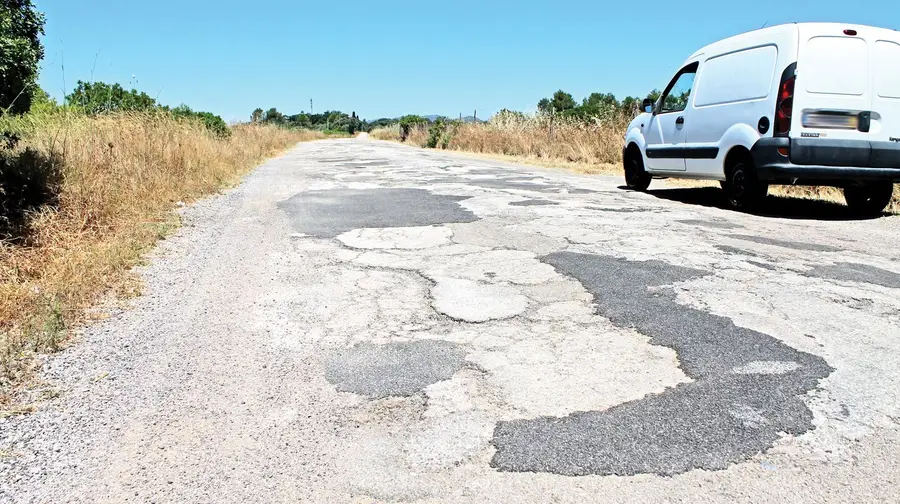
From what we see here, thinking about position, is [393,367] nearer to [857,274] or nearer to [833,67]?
[857,274]

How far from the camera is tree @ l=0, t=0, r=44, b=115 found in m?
4.57

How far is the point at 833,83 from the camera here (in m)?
6.91

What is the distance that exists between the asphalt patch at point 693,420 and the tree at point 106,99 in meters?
11.3

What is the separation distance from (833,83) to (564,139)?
12.5 meters

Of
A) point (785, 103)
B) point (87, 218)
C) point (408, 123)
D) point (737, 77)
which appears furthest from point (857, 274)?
point (408, 123)

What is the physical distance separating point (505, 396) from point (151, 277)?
129 inches

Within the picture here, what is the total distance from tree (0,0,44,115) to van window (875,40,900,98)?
8.02 meters

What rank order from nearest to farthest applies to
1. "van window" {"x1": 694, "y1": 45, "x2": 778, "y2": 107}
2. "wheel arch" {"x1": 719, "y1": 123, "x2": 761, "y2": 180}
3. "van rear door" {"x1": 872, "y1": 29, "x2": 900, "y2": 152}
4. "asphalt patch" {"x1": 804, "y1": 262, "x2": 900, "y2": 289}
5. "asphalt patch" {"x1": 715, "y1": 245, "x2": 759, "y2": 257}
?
"asphalt patch" {"x1": 804, "y1": 262, "x2": 900, "y2": 289}
"asphalt patch" {"x1": 715, "y1": 245, "x2": 759, "y2": 257}
"van rear door" {"x1": 872, "y1": 29, "x2": 900, "y2": 152}
"van window" {"x1": 694, "y1": 45, "x2": 778, "y2": 107}
"wheel arch" {"x1": 719, "y1": 123, "x2": 761, "y2": 180}

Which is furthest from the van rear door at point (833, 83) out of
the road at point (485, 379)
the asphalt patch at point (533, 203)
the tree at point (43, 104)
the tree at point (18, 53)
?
the tree at point (43, 104)

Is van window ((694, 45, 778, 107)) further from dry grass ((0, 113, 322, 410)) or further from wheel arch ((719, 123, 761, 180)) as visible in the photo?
dry grass ((0, 113, 322, 410))

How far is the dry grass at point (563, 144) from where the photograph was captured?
1006 centimetres

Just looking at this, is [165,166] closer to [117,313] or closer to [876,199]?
[117,313]

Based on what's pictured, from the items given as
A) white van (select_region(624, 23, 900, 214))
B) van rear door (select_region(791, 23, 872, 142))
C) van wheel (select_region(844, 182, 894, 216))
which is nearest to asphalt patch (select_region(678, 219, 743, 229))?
white van (select_region(624, 23, 900, 214))

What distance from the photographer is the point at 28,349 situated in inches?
128
